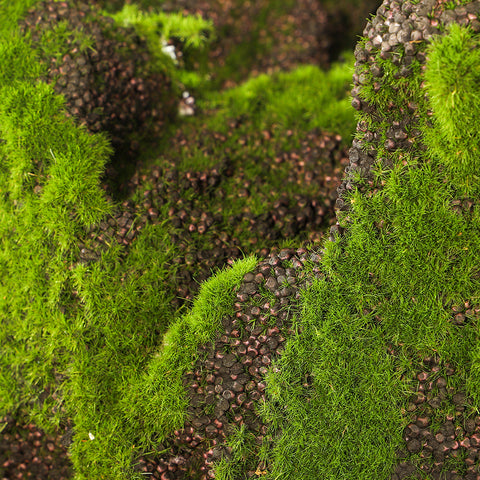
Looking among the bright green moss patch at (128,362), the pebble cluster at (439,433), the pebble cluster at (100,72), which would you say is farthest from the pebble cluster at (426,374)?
the pebble cluster at (100,72)

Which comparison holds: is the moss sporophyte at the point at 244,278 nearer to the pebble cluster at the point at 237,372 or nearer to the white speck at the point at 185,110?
the pebble cluster at the point at 237,372

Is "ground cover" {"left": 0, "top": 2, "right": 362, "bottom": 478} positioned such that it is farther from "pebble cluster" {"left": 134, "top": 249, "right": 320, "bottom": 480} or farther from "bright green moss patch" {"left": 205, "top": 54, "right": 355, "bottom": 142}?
"bright green moss patch" {"left": 205, "top": 54, "right": 355, "bottom": 142}

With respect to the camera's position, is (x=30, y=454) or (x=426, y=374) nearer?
(x=426, y=374)

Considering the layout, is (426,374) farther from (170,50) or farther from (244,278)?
(170,50)

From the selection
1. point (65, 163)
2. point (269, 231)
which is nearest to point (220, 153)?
point (269, 231)

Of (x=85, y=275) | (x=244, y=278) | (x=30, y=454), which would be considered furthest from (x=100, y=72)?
(x=30, y=454)
